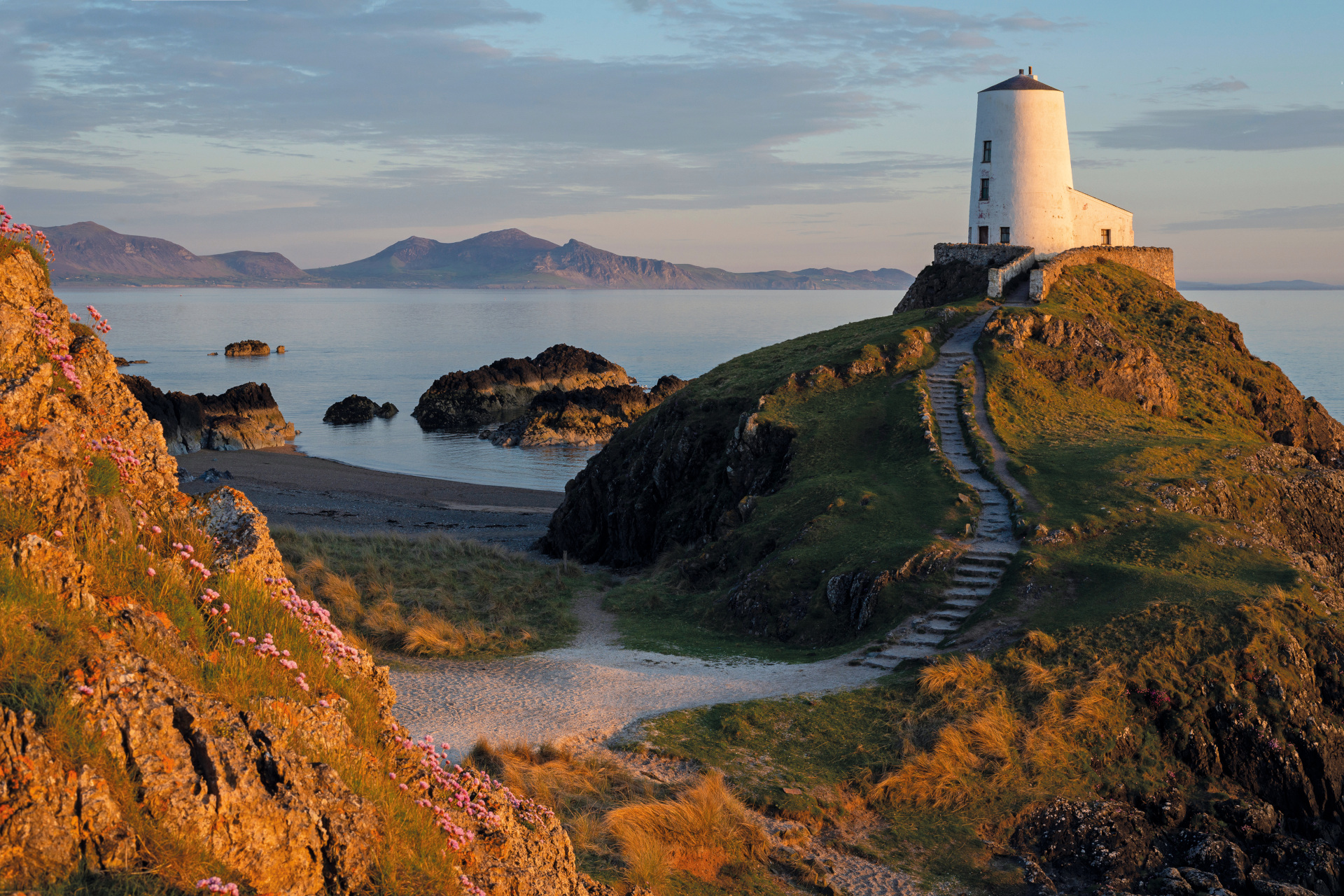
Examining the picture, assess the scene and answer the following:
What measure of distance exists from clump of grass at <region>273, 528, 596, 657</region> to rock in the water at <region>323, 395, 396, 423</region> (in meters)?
55.2

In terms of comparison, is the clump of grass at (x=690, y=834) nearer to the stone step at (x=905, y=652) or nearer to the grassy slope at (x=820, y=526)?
the stone step at (x=905, y=652)

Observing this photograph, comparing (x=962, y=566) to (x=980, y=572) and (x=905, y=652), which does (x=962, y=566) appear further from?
(x=905, y=652)

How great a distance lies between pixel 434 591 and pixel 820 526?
10.2 metres

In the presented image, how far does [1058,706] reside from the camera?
622 inches

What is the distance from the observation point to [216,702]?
610 cm

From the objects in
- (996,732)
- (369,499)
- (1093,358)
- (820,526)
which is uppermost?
(1093,358)

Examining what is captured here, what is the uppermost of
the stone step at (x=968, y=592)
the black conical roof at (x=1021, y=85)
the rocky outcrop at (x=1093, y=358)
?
the black conical roof at (x=1021, y=85)

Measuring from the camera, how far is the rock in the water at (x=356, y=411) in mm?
85562

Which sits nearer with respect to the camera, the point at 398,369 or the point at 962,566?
the point at 962,566

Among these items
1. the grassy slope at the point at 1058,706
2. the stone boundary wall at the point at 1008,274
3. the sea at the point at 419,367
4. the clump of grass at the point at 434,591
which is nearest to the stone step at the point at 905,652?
the grassy slope at the point at 1058,706

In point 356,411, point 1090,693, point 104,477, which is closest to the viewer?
point 104,477

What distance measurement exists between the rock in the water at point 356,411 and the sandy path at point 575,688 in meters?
70.1

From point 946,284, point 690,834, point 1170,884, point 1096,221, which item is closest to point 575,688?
point 690,834

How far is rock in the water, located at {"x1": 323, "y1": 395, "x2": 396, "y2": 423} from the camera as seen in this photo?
85562 millimetres
